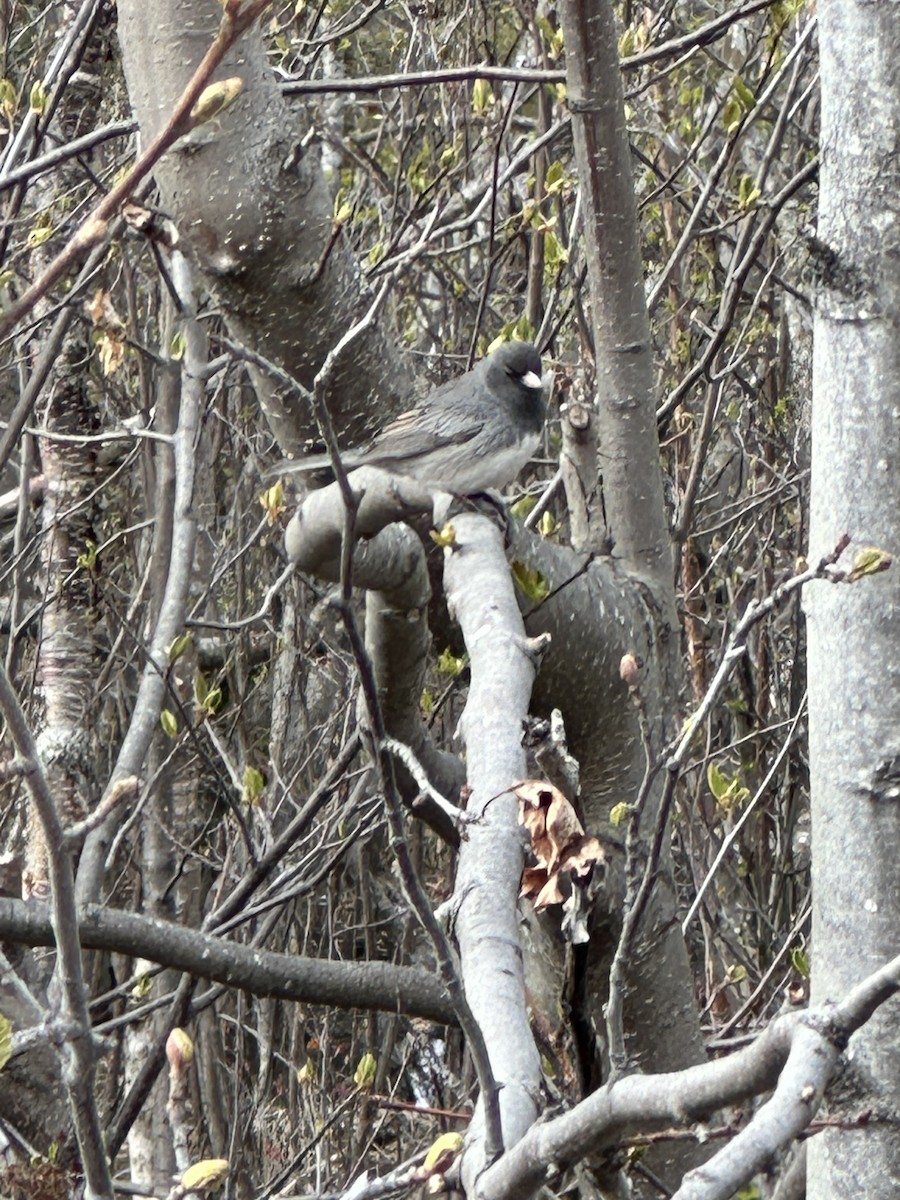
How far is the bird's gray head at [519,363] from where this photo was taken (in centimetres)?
323

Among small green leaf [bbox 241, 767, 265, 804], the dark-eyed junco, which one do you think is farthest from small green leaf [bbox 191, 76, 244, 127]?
small green leaf [bbox 241, 767, 265, 804]

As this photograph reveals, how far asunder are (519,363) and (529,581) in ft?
4.18

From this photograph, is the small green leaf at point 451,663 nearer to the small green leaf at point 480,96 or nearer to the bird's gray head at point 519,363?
the bird's gray head at point 519,363

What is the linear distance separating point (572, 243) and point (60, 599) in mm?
1562

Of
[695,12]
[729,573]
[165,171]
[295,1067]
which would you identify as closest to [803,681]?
[729,573]

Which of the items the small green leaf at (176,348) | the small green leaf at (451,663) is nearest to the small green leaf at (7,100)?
the small green leaf at (176,348)

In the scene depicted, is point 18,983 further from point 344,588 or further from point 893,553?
point 893,553

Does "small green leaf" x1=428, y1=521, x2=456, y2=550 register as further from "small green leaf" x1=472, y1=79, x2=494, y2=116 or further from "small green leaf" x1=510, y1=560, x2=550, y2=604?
"small green leaf" x1=472, y1=79, x2=494, y2=116

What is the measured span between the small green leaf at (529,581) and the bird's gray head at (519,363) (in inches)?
46.4

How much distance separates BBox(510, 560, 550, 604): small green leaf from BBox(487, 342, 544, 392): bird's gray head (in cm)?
118

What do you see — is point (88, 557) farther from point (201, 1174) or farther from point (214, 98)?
point (214, 98)

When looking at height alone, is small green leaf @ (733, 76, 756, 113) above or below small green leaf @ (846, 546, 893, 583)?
above

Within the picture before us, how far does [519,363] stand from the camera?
3.26 m

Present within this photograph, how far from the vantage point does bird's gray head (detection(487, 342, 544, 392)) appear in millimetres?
3234
